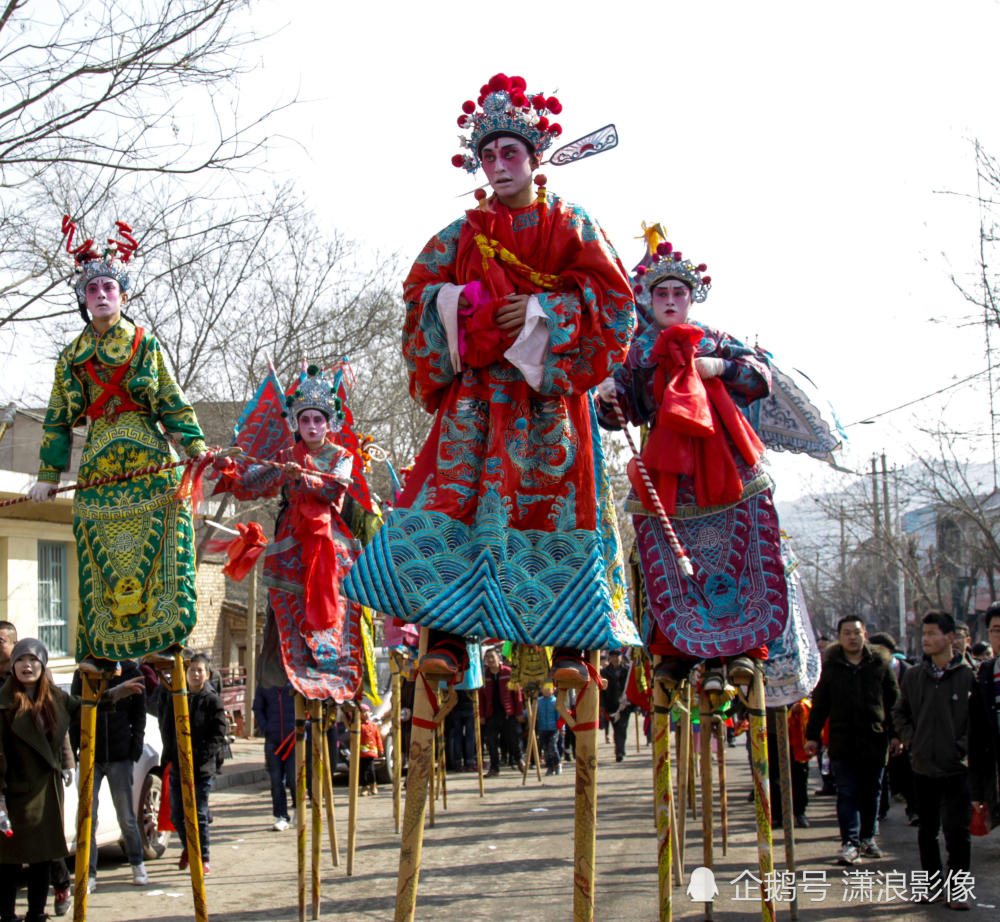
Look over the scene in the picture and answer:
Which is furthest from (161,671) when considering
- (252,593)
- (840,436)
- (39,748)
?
(252,593)

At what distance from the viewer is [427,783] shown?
425 centimetres

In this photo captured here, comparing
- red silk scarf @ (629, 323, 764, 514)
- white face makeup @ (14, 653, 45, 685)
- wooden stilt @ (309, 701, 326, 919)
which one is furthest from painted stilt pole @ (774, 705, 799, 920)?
white face makeup @ (14, 653, 45, 685)

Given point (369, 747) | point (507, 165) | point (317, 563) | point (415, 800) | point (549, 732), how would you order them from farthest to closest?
point (549, 732) < point (369, 747) < point (317, 563) < point (507, 165) < point (415, 800)

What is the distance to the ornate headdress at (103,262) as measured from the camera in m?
6.00

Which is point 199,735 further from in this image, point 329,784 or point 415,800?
point 415,800

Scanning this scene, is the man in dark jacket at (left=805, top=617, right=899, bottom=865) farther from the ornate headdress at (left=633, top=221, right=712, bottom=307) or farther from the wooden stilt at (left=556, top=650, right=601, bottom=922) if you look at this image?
the wooden stilt at (left=556, top=650, right=601, bottom=922)

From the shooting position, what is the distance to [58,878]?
798cm

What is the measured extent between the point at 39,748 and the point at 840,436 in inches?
206

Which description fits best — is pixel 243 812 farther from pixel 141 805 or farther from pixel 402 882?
pixel 402 882

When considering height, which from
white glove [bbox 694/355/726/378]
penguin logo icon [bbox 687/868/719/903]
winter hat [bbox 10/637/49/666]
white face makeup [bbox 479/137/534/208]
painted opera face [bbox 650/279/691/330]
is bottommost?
penguin logo icon [bbox 687/868/719/903]

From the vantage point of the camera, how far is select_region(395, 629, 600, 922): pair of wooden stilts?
410cm

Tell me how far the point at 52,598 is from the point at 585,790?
16352 millimetres

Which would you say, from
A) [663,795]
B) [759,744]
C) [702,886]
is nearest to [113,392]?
[663,795]

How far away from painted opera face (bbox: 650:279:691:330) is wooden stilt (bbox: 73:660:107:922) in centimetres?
331
